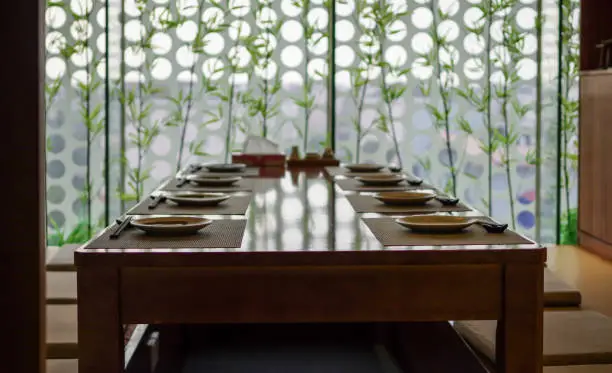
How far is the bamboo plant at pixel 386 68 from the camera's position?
18.0 ft

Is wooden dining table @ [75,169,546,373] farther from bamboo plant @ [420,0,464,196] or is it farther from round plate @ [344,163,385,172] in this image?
bamboo plant @ [420,0,464,196]

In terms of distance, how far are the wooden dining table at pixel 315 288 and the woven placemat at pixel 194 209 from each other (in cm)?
68

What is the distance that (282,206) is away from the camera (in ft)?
8.52

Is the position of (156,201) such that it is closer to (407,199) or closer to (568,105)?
(407,199)

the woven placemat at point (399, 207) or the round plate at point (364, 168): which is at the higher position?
the round plate at point (364, 168)

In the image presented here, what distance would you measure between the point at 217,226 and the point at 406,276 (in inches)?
22.3

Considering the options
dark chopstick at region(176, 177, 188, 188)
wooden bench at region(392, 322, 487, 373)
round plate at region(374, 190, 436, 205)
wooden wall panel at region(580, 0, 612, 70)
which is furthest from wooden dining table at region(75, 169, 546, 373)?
wooden wall panel at region(580, 0, 612, 70)

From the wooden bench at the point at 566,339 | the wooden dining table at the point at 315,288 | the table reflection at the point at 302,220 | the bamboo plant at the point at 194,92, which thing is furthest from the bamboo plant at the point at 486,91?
the wooden dining table at the point at 315,288

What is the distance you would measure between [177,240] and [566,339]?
1276 mm

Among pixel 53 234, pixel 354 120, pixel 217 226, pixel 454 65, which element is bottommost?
pixel 53 234

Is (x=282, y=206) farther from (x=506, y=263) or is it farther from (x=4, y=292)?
(x=4, y=292)

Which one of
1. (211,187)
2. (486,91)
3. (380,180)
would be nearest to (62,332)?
(211,187)

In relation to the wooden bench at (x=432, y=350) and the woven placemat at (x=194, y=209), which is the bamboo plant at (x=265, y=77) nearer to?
the woven placemat at (x=194, y=209)

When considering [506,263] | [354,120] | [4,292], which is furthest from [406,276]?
[354,120]
